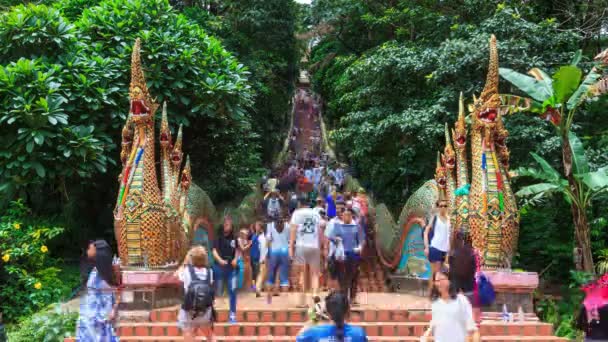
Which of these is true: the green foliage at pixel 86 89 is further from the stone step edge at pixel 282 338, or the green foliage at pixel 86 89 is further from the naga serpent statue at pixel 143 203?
the stone step edge at pixel 282 338

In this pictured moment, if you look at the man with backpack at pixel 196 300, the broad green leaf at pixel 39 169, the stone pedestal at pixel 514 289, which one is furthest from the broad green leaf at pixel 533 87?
the broad green leaf at pixel 39 169

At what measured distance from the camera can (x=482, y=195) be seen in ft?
33.2

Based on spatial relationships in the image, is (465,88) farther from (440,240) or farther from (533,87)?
(440,240)

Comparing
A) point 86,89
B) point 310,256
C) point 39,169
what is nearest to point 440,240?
point 310,256

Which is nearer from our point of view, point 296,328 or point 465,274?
point 465,274

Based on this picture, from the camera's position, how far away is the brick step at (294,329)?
888cm

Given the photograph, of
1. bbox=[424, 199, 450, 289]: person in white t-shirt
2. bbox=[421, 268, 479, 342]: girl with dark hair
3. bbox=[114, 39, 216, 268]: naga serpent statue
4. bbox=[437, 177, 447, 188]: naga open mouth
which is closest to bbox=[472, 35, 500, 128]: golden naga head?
bbox=[437, 177, 447, 188]: naga open mouth

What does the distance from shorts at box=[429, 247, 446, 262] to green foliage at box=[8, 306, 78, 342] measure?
5185mm

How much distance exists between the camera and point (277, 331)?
891 cm

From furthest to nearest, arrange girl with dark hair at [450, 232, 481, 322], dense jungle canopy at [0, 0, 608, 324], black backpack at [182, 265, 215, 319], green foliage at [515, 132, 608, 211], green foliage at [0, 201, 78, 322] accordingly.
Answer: dense jungle canopy at [0, 0, 608, 324]
green foliage at [0, 201, 78, 322]
green foliage at [515, 132, 608, 211]
girl with dark hair at [450, 232, 481, 322]
black backpack at [182, 265, 215, 319]

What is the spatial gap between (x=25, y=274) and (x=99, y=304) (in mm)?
5373

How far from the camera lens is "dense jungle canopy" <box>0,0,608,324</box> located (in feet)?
41.0

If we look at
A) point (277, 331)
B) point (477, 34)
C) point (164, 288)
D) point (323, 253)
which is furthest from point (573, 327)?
point (477, 34)

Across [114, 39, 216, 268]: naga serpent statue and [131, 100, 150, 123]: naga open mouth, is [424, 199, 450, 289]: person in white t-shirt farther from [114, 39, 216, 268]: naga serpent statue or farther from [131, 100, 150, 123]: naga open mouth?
[131, 100, 150, 123]: naga open mouth
